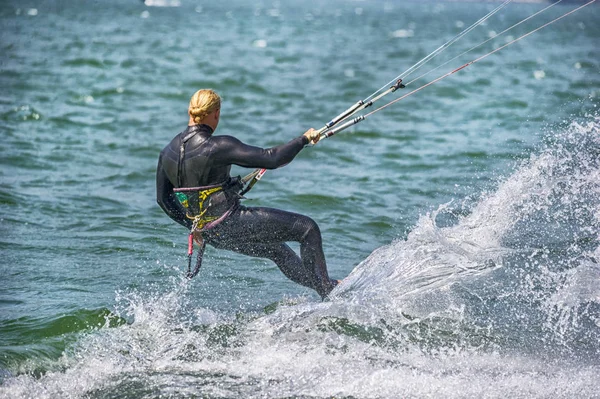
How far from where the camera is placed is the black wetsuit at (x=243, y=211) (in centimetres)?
708

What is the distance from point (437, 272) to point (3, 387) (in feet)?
12.7

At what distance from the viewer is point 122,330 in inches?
300

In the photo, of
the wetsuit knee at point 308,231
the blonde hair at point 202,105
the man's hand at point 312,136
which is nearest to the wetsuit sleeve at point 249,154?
the man's hand at point 312,136

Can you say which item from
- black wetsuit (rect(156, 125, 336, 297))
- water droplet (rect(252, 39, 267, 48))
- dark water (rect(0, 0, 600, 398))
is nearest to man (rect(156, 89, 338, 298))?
black wetsuit (rect(156, 125, 336, 297))

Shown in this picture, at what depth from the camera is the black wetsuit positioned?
7.08 meters

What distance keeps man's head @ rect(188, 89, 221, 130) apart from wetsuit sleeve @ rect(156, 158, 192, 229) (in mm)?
529

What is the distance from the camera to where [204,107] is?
7.10m

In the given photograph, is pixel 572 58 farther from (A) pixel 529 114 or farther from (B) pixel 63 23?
(B) pixel 63 23

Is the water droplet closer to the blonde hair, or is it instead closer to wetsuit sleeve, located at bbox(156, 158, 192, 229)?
wetsuit sleeve, located at bbox(156, 158, 192, 229)

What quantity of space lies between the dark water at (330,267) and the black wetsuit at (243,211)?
400 millimetres

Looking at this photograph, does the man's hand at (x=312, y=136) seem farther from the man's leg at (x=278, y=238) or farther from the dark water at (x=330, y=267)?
the dark water at (x=330, y=267)

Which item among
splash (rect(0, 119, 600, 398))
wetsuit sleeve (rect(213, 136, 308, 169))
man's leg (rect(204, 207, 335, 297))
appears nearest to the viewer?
splash (rect(0, 119, 600, 398))

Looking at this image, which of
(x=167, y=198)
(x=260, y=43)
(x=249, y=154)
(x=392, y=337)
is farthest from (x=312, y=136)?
(x=260, y=43)

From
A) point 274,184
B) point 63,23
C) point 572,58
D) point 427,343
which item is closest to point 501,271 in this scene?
point 427,343
